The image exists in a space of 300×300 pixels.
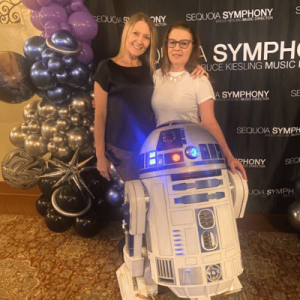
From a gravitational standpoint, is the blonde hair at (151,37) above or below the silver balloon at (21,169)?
above

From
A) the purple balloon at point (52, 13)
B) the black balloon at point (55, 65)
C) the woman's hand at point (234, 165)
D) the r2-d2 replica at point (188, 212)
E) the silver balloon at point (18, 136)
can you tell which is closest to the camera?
the r2-d2 replica at point (188, 212)

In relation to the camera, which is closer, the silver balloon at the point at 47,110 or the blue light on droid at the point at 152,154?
the blue light on droid at the point at 152,154

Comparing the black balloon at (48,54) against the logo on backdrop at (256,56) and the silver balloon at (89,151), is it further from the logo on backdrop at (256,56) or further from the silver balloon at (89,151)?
the logo on backdrop at (256,56)

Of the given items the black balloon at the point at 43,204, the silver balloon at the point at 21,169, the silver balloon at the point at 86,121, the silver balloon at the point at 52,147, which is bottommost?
the black balloon at the point at 43,204

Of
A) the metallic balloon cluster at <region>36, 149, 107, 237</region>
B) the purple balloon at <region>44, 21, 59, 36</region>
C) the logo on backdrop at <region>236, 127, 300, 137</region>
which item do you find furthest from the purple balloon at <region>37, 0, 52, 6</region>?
the logo on backdrop at <region>236, 127, 300, 137</region>

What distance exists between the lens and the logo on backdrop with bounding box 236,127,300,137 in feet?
8.16

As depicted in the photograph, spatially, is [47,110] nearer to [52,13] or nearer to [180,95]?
[52,13]

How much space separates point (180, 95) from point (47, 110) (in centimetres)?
116

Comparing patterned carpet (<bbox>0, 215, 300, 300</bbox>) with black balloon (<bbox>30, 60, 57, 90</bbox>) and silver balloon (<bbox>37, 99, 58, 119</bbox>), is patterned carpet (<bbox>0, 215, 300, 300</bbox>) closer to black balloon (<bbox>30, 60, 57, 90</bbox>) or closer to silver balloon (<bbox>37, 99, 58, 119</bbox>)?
silver balloon (<bbox>37, 99, 58, 119</bbox>)

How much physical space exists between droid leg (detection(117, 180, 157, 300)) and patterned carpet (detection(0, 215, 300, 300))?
183 millimetres

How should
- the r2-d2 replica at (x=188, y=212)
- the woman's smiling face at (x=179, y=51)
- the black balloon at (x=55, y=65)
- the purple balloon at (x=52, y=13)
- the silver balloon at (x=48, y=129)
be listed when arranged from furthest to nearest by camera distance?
the silver balloon at (x=48, y=129)
the purple balloon at (x=52, y=13)
the black balloon at (x=55, y=65)
the woman's smiling face at (x=179, y=51)
the r2-d2 replica at (x=188, y=212)

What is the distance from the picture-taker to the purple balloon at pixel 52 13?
2072 millimetres

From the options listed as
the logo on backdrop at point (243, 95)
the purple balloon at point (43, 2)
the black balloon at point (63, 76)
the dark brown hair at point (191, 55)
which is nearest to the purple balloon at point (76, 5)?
the purple balloon at point (43, 2)

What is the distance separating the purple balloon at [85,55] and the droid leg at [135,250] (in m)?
1.25
